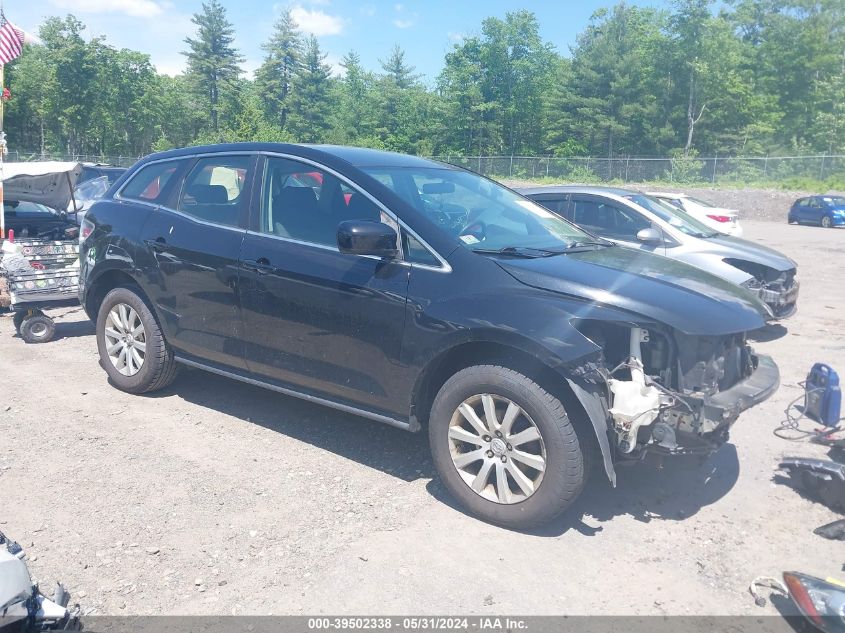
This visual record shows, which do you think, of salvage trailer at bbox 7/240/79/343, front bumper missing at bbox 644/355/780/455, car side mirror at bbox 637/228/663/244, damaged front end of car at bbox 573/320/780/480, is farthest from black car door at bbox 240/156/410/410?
car side mirror at bbox 637/228/663/244

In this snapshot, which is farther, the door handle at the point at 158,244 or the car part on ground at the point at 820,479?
the door handle at the point at 158,244

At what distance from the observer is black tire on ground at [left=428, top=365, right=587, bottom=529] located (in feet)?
11.5

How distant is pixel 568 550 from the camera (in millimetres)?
3574

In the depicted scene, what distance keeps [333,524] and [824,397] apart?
12.6 ft

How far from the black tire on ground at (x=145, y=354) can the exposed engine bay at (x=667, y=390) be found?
134 inches

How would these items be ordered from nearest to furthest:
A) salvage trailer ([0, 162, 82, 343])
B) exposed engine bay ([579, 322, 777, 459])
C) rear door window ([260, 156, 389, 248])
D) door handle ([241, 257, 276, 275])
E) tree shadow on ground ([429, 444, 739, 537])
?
1. exposed engine bay ([579, 322, 777, 459])
2. tree shadow on ground ([429, 444, 739, 537])
3. rear door window ([260, 156, 389, 248])
4. door handle ([241, 257, 276, 275])
5. salvage trailer ([0, 162, 82, 343])

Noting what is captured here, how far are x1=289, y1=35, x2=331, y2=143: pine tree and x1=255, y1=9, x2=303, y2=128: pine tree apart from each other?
996 millimetres

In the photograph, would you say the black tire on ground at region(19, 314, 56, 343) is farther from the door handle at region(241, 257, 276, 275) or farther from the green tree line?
the green tree line

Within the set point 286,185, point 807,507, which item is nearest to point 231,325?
point 286,185

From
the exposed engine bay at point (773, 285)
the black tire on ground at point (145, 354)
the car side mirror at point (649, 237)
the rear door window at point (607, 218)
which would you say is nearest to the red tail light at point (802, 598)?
the black tire on ground at point (145, 354)

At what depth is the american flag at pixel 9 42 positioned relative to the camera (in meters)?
10.1

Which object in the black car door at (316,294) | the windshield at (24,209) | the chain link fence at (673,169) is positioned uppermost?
the chain link fence at (673,169)

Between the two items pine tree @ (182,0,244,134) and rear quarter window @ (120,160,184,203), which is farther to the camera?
pine tree @ (182,0,244,134)

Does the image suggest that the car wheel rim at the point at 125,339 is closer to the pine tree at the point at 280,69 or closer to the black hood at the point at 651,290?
the black hood at the point at 651,290
